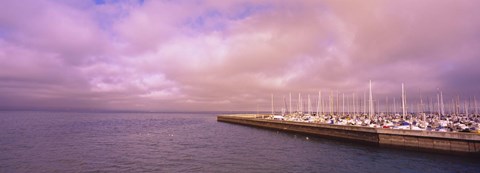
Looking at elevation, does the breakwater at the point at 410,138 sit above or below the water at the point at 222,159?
above

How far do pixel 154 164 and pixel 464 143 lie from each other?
1391 inches

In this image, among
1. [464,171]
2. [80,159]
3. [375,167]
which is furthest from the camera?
[80,159]

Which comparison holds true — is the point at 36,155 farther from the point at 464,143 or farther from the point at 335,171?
the point at 464,143

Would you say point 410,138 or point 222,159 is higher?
point 410,138

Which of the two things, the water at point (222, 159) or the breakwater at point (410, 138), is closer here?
the water at point (222, 159)

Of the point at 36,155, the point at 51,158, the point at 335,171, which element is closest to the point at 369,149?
the point at 335,171

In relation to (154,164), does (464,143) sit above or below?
above

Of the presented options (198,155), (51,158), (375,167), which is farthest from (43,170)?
(375,167)

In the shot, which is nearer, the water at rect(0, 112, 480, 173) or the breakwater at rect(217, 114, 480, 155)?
the water at rect(0, 112, 480, 173)

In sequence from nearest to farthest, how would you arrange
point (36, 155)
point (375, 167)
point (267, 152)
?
point (375, 167), point (36, 155), point (267, 152)

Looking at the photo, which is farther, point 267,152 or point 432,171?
point 267,152

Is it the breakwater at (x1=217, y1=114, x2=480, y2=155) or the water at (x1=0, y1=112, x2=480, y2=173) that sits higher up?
the breakwater at (x1=217, y1=114, x2=480, y2=155)

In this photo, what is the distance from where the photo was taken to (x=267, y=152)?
3916 centimetres

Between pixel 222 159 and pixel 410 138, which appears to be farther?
pixel 410 138
